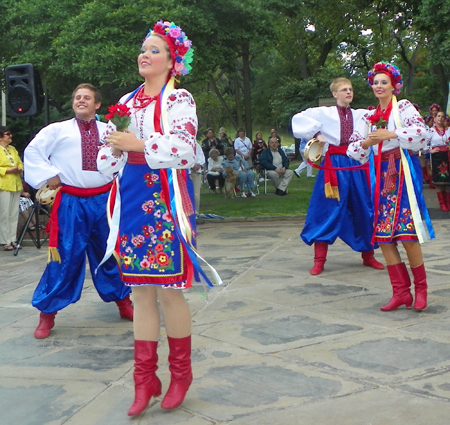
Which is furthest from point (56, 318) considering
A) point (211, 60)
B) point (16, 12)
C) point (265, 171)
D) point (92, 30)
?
point (265, 171)

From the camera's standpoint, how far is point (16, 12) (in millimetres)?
13578

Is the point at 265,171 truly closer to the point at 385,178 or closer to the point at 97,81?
the point at 97,81

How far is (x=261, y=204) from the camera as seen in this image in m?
14.9

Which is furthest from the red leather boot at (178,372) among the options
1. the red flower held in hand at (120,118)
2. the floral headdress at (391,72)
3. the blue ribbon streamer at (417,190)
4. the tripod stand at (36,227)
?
the tripod stand at (36,227)

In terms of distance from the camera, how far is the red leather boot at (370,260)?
7071 millimetres

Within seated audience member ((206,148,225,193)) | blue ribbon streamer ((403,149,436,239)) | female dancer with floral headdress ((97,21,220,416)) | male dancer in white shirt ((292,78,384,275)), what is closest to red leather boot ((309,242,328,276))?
male dancer in white shirt ((292,78,384,275))

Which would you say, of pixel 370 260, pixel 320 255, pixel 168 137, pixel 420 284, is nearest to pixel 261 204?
pixel 370 260

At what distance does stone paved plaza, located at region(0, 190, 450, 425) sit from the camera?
3475 millimetres

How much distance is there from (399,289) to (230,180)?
36.9 feet

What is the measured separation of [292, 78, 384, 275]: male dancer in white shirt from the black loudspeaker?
5.29 m

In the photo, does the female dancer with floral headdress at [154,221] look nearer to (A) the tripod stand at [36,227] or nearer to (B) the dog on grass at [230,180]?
(A) the tripod stand at [36,227]

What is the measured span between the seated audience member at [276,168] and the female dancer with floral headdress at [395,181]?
11.2 metres

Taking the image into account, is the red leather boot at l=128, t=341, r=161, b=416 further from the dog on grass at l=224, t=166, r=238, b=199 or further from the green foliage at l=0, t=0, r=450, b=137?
the dog on grass at l=224, t=166, r=238, b=199

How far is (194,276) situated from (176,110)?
0.86m
